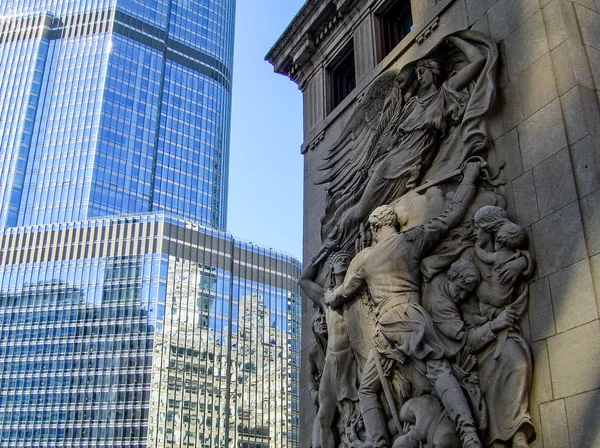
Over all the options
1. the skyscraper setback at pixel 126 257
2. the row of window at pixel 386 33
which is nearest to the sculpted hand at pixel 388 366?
the row of window at pixel 386 33

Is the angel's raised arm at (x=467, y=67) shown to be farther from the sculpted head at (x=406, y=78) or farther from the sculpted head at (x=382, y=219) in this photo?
the sculpted head at (x=382, y=219)

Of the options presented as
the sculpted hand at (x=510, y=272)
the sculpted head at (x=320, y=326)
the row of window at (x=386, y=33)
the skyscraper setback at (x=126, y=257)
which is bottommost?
the sculpted hand at (x=510, y=272)

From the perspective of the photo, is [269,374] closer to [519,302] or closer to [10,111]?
[10,111]

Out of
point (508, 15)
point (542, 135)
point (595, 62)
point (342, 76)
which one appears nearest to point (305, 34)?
point (342, 76)

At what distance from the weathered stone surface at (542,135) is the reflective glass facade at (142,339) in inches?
3598

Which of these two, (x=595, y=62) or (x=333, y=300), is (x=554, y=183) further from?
(x=333, y=300)

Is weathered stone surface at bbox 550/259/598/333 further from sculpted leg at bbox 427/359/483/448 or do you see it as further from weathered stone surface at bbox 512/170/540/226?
sculpted leg at bbox 427/359/483/448

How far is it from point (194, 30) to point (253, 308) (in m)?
71.9

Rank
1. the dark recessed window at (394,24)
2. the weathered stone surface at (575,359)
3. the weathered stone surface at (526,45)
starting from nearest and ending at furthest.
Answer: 1. the weathered stone surface at (575,359)
2. the weathered stone surface at (526,45)
3. the dark recessed window at (394,24)

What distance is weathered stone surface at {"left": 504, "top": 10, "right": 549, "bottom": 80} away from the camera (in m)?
10.8

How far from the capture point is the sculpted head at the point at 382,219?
12156 millimetres

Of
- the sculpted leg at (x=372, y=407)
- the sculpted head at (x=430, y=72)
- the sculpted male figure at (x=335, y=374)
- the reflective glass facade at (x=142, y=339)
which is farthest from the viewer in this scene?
the reflective glass facade at (x=142, y=339)

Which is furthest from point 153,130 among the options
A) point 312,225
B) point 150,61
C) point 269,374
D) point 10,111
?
point 312,225

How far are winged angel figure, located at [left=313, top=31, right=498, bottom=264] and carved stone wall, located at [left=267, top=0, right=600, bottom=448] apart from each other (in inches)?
13.4
